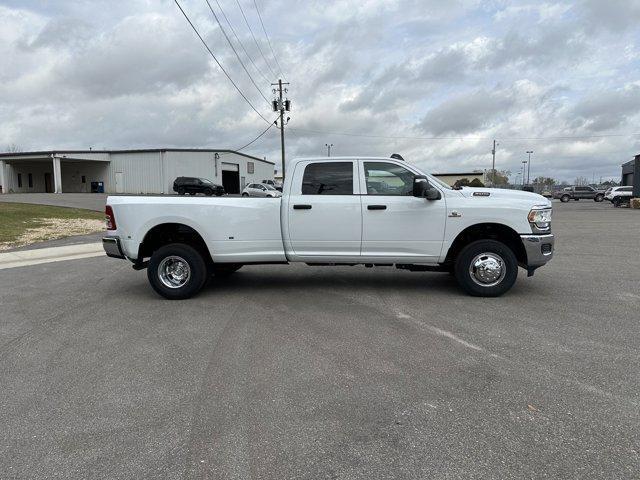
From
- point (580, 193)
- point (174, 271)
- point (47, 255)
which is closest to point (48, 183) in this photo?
point (47, 255)

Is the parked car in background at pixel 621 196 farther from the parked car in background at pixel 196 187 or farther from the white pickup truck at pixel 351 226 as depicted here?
the white pickup truck at pixel 351 226

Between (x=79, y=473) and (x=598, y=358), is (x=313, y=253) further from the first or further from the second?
(x=79, y=473)

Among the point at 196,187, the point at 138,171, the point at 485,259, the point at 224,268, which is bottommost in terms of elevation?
the point at 224,268

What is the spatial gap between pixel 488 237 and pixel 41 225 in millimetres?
16218

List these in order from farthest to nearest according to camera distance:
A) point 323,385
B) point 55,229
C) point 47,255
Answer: point 55,229 → point 47,255 → point 323,385

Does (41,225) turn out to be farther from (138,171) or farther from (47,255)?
(138,171)

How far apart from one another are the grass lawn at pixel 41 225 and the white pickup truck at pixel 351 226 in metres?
8.16

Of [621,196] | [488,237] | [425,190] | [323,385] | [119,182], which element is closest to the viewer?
[323,385]

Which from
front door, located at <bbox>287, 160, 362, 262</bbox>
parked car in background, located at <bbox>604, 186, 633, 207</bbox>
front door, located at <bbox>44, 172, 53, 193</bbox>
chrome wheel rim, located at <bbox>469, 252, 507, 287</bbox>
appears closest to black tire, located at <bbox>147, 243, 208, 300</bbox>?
front door, located at <bbox>287, 160, 362, 262</bbox>

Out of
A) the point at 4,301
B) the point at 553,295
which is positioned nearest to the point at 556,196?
the point at 553,295

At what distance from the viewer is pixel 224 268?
26.6ft

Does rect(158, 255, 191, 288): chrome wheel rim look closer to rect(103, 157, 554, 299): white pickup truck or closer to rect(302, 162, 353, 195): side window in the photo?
rect(103, 157, 554, 299): white pickup truck

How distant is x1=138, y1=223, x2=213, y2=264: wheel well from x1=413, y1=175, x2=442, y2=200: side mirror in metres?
3.11

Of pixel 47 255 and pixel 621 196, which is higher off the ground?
pixel 621 196
